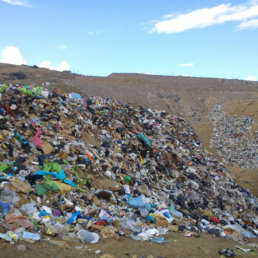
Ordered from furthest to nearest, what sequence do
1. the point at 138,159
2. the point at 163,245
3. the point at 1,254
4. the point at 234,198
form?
the point at 234,198, the point at 138,159, the point at 163,245, the point at 1,254

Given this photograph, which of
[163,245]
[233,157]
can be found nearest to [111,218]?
[163,245]

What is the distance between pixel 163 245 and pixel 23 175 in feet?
9.09

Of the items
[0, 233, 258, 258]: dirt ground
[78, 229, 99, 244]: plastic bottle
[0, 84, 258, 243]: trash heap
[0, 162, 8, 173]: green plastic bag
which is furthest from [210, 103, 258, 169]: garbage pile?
[0, 162, 8, 173]: green plastic bag

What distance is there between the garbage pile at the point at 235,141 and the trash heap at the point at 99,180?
4257mm

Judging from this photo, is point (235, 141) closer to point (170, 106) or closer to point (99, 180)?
point (170, 106)

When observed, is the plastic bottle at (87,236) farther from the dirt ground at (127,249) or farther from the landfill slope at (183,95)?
the landfill slope at (183,95)

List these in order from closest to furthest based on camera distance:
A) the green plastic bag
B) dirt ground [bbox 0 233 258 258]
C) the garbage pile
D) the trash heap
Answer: dirt ground [bbox 0 233 258 258] < the trash heap < the green plastic bag < the garbage pile

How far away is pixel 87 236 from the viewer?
3779 millimetres

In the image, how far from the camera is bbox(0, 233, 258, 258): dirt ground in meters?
3.16

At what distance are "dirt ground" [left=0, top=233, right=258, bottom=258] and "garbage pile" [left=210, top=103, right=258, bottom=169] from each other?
390 inches

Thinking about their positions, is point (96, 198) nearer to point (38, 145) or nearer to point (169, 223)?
point (169, 223)

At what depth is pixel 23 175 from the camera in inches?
192

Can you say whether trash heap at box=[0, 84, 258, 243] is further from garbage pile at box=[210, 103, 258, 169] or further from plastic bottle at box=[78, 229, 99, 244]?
garbage pile at box=[210, 103, 258, 169]

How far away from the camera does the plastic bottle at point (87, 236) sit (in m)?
3.71
